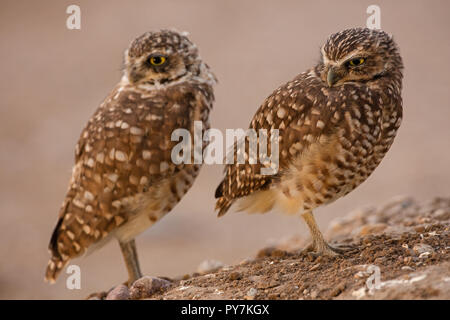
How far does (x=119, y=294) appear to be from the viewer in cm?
457

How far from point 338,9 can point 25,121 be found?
6.58 metres

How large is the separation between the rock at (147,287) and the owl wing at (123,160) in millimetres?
497

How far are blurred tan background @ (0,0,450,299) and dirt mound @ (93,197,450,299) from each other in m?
1.39

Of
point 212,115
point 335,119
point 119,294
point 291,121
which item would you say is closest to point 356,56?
point 335,119

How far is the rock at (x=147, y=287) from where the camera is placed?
448 centimetres

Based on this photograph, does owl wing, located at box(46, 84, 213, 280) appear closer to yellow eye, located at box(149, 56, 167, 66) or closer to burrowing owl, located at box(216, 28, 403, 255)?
yellow eye, located at box(149, 56, 167, 66)

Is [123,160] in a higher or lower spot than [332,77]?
lower

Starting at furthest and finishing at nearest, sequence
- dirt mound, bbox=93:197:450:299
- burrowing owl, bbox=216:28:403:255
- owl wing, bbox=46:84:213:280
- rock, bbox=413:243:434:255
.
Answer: owl wing, bbox=46:84:213:280 → burrowing owl, bbox=216:28:403:255 → rock, bbox=413:243:434:255 → dirt mound, bbox=93:197:450:299

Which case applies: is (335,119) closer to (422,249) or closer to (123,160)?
(422,249)

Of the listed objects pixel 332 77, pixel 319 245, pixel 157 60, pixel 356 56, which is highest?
pixel 157 60

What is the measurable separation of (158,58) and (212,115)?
246 inches

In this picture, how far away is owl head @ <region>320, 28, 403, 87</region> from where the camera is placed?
13.8 ft

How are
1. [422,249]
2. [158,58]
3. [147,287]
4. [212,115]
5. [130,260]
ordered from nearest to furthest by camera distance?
[422,249], [147,287], [158,58], [130,260], [212,115]

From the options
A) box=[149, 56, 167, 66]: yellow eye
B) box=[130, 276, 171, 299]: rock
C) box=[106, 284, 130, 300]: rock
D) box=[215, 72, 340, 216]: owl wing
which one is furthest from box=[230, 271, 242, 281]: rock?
box=[149, 56, 167, 66]: yellow eye
